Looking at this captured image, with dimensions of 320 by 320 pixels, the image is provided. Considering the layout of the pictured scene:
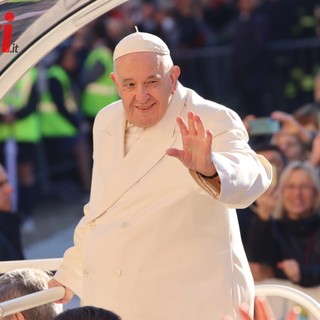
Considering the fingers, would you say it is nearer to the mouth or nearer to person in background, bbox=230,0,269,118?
the mouth

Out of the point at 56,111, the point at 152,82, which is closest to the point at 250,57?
the point at 56,111

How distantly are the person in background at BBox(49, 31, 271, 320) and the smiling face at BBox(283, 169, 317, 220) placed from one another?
3340 millimetres

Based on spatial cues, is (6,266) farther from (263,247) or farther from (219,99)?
(219,99)

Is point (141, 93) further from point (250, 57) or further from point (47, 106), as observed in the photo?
point (250, 57)

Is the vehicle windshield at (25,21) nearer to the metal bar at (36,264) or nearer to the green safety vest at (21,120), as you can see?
the metal bar at (36,264)

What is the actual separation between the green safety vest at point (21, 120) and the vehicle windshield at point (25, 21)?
6.92 m

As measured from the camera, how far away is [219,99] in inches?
662

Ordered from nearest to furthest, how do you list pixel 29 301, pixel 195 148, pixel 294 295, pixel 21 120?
pixel 195 148 → pixel 29 301 → pixel 294 295 → pixel 21 120

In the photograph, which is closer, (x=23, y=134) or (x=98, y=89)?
(x=23, y=134)

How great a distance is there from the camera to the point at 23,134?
42.0ft

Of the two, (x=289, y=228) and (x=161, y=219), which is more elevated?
(x=161, y=219)

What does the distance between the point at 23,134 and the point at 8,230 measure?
4194 mm

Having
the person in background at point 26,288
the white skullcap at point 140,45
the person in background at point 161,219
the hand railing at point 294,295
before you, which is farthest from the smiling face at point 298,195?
the white skullcap at point 140,45

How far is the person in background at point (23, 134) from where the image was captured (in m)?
12.5
